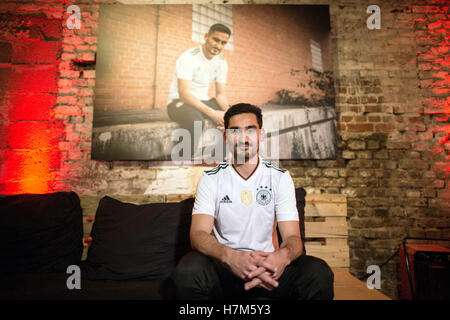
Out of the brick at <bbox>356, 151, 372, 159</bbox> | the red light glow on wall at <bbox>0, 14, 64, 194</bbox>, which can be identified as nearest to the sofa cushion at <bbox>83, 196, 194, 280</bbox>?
the red light glow on wall at <bbox>0, 14, 64, 194</bbox>

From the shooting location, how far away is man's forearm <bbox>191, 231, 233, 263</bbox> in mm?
1253

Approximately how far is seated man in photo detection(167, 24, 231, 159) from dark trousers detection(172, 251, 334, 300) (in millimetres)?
1386

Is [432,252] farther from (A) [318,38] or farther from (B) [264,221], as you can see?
(A) [318,38]

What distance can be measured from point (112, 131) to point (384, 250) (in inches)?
120

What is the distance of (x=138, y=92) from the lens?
2.46 m

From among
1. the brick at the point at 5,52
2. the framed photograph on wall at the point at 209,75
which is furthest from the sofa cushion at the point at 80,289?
the brick at the point at 5,52

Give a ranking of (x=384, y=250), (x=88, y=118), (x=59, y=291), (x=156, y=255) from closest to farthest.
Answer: (x=59, y=291) < (x=156, y=255) < (x=384, y=250) < (x=88, y=118)

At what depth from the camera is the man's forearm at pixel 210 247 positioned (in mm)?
1253

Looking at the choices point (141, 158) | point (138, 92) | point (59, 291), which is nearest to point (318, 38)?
point (138, 92)

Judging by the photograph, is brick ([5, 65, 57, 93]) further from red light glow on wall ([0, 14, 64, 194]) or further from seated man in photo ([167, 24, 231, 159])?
seated man in photo ([167, 24, 231, 159])

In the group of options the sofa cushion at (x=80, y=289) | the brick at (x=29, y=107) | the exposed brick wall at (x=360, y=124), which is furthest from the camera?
the brick at (x=29, y=107)

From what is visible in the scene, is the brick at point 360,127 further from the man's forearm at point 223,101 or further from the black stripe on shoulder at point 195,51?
the black stripe on shoulder at point 195,51

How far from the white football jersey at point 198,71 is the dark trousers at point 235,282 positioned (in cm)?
172

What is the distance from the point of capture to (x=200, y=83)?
8.13 ft
